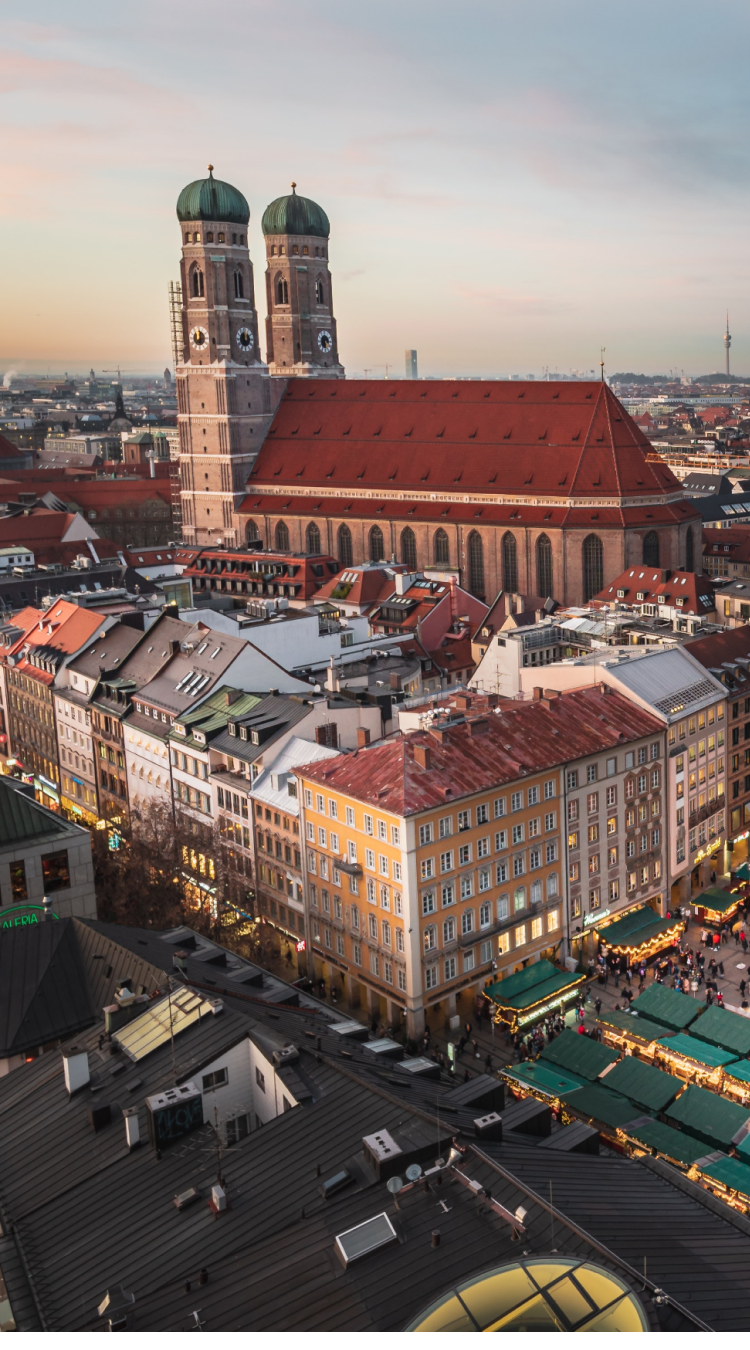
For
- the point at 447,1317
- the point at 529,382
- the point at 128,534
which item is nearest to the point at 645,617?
the point at 529,382

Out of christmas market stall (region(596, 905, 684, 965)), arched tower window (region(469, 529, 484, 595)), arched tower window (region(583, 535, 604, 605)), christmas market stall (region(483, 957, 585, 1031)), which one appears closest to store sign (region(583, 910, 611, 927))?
christmas market stall (region(596, 905, 684, 965))

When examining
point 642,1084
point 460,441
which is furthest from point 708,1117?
point 460,441

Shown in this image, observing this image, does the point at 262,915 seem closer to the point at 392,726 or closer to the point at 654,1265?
the point at 392,726

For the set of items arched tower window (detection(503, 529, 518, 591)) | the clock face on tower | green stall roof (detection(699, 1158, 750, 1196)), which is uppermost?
the clock face on tower

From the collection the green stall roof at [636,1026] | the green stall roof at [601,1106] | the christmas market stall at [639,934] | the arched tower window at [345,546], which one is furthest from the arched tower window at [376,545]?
the green stall roof at [601,1106]

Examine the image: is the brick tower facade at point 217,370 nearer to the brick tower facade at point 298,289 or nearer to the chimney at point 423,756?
the brick tower facade at point 298,289

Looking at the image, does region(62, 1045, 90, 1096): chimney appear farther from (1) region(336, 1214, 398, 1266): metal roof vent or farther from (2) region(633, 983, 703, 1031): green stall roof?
(2) region(633, 983, 703, 1031): green stall roof
